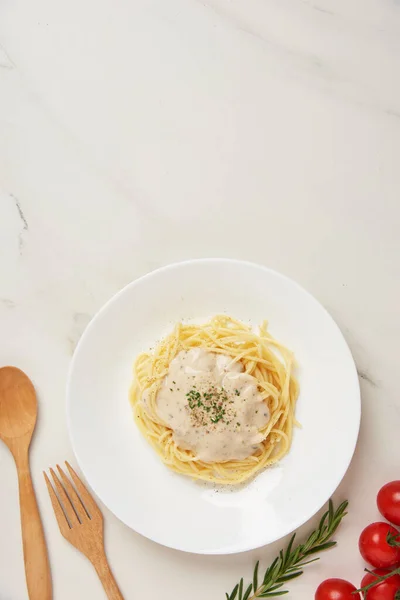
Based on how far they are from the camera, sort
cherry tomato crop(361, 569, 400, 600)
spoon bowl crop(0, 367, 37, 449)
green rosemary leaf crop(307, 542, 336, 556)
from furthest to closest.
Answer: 1. spoon bowl crop(0, 367, 37, 449)
2. green rosemary leaf crop(307, 542, 336, 556)
3. cherry tomato crop(361, 569, 400, 600)

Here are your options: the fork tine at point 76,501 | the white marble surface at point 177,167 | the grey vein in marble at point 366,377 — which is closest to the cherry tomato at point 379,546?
the white marble surface at point 177,167

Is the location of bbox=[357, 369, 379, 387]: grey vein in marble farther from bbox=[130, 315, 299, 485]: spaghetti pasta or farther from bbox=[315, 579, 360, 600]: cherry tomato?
bbox=[315, 579, 360, 600]: cherry tomato

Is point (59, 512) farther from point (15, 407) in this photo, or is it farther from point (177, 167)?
point (177, 167)

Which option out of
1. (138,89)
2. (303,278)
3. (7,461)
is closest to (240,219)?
(303,278)

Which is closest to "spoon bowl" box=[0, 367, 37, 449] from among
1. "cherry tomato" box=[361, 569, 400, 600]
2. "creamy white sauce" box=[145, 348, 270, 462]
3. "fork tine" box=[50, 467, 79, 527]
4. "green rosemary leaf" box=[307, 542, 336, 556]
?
"fork tine" box=[50, 467, 79, 527]

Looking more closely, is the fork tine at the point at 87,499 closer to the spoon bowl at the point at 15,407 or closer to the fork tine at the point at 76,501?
the fork tine at the point at 76,501
